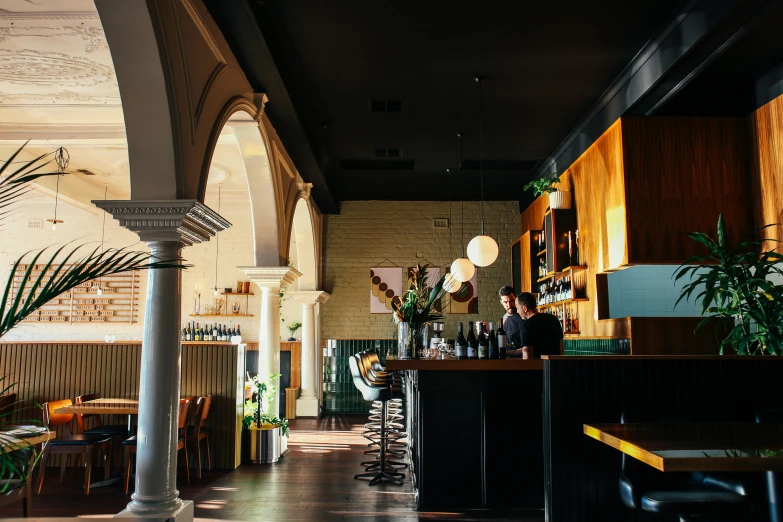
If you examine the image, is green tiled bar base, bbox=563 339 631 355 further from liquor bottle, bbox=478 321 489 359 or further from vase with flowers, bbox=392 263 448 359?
vase with flowers, bbox=392 263 448 359

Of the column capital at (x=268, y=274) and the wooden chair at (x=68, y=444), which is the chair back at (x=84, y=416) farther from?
the column capital at (x=268, y=274)

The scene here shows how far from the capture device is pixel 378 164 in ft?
31.5

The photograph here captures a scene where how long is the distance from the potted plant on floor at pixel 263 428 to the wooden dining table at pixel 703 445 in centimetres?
452

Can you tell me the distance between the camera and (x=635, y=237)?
238 inches

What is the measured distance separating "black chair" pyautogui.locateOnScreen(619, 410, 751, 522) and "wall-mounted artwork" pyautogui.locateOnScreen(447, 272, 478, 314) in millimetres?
8233

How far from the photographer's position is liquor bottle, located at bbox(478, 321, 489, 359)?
182 inches

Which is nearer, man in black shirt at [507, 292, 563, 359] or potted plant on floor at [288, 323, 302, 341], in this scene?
man in black shirt at [507, 292, 563, 359]

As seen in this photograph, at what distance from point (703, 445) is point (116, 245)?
1204 cm

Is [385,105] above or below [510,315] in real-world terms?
above

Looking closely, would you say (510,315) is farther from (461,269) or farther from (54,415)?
(54,415)

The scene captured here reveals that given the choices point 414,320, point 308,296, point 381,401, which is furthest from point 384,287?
point 414,320


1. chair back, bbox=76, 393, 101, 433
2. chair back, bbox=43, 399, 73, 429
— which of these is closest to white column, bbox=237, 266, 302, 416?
chair back, bbox=76, 393, 101, 433

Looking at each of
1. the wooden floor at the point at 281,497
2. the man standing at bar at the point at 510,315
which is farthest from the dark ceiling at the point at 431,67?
the wooden floor at the point at 281,497

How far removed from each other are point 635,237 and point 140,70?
4.46 metres
